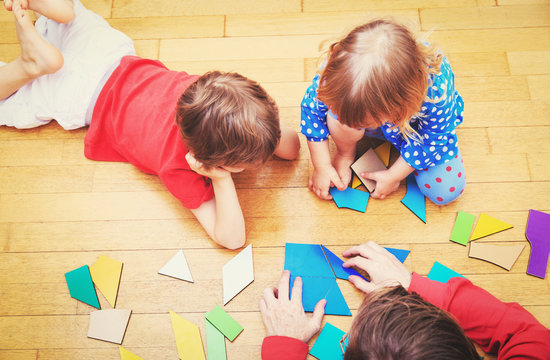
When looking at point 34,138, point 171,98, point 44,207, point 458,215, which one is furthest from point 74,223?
point 458,215

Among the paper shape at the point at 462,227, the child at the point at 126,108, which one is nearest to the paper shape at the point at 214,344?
the child at the point at 126,108

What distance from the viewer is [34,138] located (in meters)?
1.35

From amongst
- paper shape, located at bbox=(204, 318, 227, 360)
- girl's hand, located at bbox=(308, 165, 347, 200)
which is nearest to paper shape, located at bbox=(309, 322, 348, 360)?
paper shape, located at bbox=(204, 318, 227, 360)

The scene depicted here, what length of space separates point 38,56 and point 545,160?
1487mm

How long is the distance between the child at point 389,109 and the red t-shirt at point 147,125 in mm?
343

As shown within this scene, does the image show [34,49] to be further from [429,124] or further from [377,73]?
→ [429,124]

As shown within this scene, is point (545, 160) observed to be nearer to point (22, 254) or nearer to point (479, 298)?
point (479, 298)

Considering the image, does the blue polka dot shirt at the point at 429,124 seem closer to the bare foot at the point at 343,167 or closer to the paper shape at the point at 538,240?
the bare foot at the point at 343,167

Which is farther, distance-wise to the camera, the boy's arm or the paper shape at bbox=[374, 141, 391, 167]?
the paper shape at bbox=[374, 141, 391, 167]

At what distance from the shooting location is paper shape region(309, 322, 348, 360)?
1.10 meters

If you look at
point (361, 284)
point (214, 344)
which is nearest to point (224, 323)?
point (214, 344)

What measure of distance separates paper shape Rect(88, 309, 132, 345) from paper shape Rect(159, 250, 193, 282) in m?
0.15

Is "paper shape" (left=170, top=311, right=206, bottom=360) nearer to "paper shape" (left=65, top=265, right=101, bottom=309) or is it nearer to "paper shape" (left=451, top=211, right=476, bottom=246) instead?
"paper shape" (left=65, top=265, right=101, bottom=309)

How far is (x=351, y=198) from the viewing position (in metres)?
1.24
